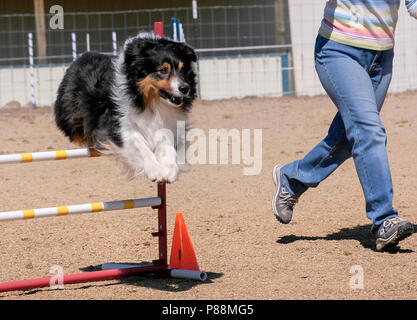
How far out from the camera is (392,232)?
12.6ft

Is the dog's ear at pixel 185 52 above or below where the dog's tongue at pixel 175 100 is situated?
above

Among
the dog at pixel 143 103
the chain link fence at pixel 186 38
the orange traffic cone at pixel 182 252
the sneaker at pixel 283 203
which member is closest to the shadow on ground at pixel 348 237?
the sneaker at pixel 283 203

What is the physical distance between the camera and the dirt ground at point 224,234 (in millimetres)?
3533

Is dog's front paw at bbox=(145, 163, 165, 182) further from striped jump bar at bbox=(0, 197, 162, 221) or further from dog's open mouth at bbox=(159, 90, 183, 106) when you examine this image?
dog's open mouth at bbox=(159, 90, 183, 106)

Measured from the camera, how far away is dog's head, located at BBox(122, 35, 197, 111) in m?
3.74

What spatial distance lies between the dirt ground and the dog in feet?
1.12

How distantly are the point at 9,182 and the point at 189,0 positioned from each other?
387 inches

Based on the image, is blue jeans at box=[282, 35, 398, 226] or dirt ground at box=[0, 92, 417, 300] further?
blue jeans at box=[282, 35, 398, 226]

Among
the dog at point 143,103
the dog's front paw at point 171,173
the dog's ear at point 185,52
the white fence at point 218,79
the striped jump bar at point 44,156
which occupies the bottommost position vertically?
the dog's front paw at point 171,173

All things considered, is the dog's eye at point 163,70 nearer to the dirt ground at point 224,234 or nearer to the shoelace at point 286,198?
the dirt ground at point 224,234

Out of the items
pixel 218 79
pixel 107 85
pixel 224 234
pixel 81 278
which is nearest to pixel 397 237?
pixel 224 234

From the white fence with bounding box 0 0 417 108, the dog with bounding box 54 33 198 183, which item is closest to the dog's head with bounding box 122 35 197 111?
the dog with bounding box 54 33 198 183
